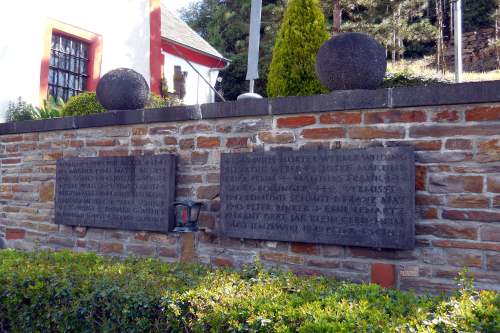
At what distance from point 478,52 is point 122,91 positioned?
21.8 m

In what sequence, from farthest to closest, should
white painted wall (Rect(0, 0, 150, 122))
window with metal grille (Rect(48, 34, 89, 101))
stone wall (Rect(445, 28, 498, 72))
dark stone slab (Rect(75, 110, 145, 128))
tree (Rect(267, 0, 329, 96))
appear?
stone wall (Rect(445, 28, 498, 72)) < window with metal grille (Rect(48, 34, 89, 101)) < white painted wall (Rect(0, 0, 150, 122)) < tree (Rect(267, 0, 329, 96)) < dark stone slab (Rect(75, 110, 145, 128))

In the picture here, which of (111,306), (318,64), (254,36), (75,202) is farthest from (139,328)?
(254,36)

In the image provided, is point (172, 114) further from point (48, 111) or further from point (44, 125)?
point (48, 111)

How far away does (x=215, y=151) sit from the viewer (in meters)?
4.65

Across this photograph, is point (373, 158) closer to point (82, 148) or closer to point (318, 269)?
point (318, 269)

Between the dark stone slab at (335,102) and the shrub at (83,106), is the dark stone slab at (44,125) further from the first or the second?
the dark stone slab at (335,102)

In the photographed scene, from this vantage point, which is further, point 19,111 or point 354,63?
point 19,111

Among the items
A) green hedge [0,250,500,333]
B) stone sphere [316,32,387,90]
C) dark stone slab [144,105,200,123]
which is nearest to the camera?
green hedge [0,250,500,333]

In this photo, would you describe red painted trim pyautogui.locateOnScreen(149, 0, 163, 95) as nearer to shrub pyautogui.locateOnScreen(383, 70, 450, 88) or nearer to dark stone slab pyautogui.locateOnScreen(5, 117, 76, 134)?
shrub pyautogui.locateOnScreen(383, 70, 450, 88)

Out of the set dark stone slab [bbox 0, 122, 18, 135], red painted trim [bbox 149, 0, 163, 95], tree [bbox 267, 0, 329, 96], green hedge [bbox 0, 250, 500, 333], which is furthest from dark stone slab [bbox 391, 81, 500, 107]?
red painted trim [bbox 149, 0, 163, 95]

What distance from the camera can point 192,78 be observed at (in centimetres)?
1888

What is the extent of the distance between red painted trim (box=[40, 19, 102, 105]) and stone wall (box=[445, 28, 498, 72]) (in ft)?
56.1

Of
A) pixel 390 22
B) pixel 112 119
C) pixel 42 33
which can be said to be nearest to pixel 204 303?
pixel 112 119

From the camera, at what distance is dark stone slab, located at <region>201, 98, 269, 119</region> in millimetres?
4379
